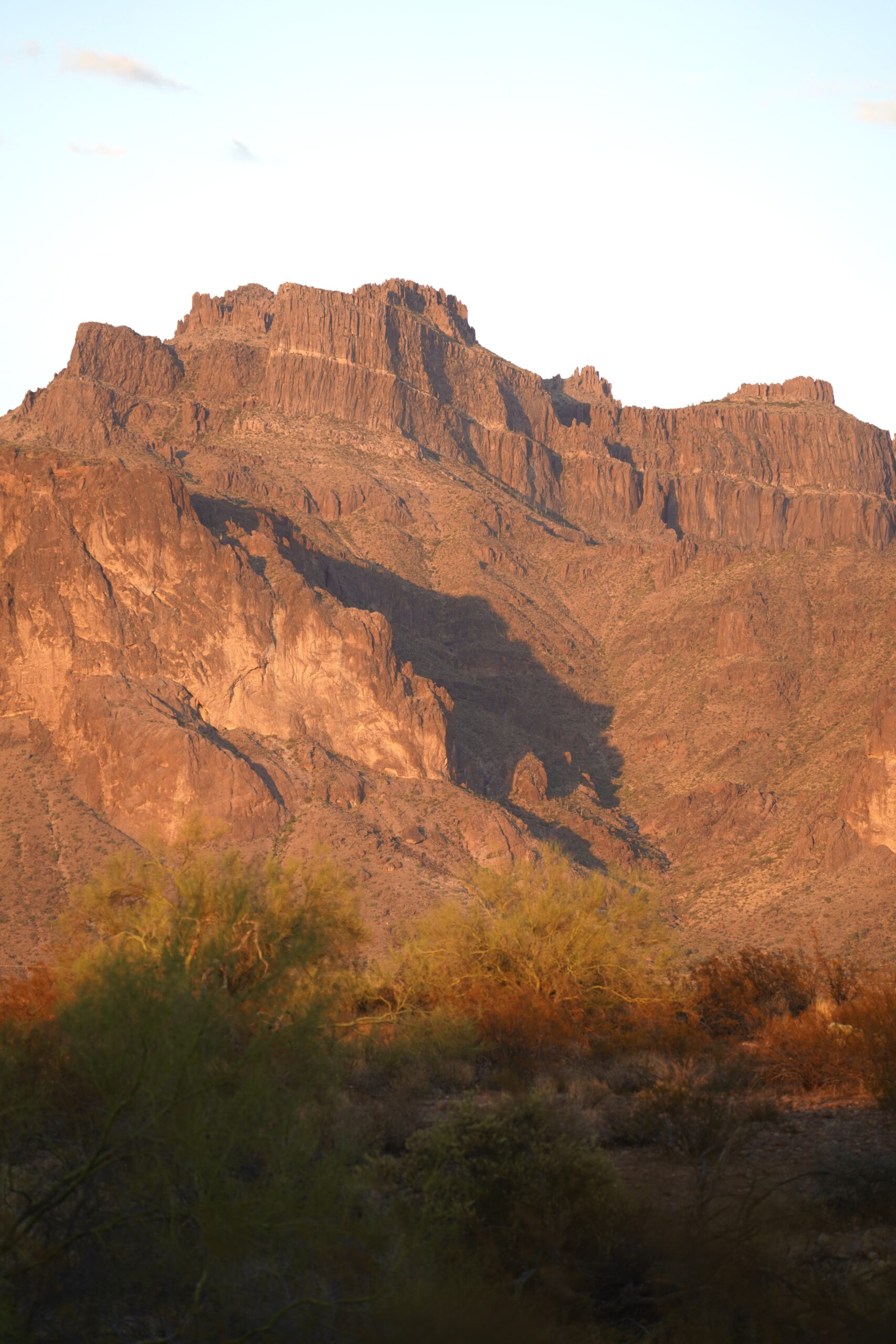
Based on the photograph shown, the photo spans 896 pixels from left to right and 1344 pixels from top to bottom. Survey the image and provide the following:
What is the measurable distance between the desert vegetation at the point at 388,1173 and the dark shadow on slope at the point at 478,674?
74751 mm

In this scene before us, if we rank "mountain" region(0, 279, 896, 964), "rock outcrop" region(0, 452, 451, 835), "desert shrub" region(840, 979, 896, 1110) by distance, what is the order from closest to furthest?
"desert shrub" region(840, 979, 896, 1110) → "mountain" region(0, 279, 896, 964) → "rock outcrop" region(0, 452, 451, 835)

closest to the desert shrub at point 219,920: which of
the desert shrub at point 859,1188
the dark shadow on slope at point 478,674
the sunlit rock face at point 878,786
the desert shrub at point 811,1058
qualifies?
the desert shrub at point 859,1188

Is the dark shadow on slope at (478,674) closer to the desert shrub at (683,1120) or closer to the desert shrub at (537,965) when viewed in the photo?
the desert shrub at (537,965)

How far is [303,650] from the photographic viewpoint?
91750 millimetres

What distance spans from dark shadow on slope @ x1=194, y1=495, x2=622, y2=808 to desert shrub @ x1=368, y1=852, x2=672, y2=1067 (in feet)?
208

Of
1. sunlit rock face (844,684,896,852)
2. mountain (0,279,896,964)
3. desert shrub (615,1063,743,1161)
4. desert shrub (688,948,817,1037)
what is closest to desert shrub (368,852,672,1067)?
desert shrub (688,948,817,1037)

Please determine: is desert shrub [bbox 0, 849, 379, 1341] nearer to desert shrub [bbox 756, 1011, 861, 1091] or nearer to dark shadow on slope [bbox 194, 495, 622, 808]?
Result: desert shrub [bbox 756, 1011, 861, 1091]

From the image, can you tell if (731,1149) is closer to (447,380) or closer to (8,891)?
(8,891)

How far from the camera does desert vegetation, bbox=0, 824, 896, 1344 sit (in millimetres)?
10602

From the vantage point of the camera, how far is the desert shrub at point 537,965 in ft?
77.7

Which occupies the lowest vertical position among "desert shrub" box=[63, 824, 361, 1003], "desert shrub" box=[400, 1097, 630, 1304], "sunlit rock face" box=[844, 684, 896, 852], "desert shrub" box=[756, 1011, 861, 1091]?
"desert shrub" box=[400, 1097, 630, 1304]

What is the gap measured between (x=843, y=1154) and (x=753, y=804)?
262 feet

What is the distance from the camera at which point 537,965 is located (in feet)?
88.9

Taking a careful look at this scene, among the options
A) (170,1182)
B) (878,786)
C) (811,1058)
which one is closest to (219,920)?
(170,1182)
